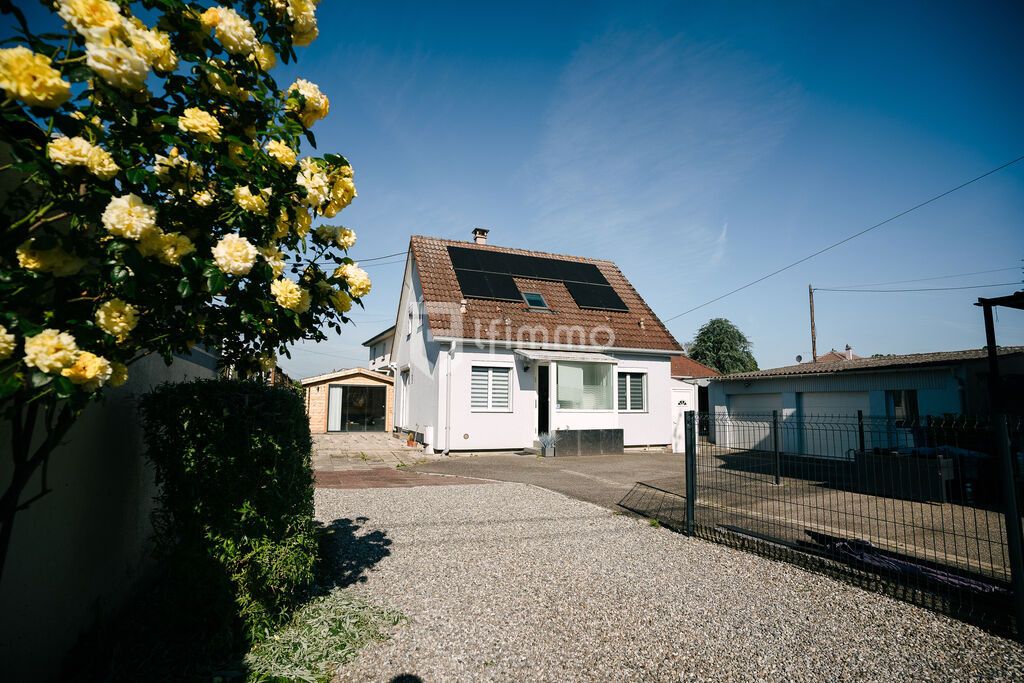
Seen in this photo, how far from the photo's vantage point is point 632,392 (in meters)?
17.9

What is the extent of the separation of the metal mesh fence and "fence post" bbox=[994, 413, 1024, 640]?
47 mm

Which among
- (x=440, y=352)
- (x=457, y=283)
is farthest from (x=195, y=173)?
(x=457, y=283)

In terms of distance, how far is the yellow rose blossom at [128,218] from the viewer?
185cm

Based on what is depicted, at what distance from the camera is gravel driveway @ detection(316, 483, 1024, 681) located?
3404 mm

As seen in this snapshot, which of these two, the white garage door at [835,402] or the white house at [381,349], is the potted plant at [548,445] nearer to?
the white garage door at [835,402]

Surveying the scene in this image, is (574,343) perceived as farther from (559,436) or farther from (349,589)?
(349,589)

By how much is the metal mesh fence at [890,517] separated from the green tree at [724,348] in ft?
130

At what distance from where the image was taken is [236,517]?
3.48 metres

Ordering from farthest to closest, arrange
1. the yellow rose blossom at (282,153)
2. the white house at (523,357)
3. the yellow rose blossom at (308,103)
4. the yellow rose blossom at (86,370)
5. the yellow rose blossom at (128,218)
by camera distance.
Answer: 1. the white house at (523,357)
2. the yellow rose blossom at (308,103)
3. the yellow rose blossom at (282,153)
4. the yellow rose blossom at (128,218)
5. the yellow rose blossom at (86,370)

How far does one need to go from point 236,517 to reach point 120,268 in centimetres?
216

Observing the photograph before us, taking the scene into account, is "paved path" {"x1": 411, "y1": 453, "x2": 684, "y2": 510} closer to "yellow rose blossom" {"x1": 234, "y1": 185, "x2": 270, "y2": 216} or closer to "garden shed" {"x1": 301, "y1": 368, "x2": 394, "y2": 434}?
"yellow rose blossom" {"x1": 234, "y1": 185, "x2": 270, "y2": 216}

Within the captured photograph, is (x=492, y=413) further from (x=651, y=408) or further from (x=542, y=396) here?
(x=651, y=408)

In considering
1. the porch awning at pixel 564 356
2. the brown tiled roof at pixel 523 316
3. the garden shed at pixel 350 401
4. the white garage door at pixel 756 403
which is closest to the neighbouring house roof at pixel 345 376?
the garden shed at pixel 350 401

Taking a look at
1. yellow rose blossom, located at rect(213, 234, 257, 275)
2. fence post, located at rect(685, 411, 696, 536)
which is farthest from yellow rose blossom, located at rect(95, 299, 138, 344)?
fence post, located at rect(685, 411, 696, 536)
